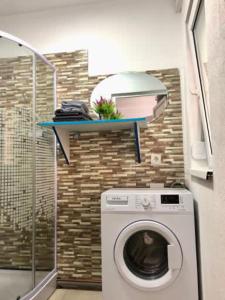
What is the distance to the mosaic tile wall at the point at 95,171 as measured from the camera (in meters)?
2.23

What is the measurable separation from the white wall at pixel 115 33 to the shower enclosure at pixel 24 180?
0.45 m

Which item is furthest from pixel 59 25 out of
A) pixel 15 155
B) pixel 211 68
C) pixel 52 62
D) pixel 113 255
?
pixel 113 255

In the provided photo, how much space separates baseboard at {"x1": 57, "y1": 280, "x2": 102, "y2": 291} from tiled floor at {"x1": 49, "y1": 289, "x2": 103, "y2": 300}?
42 mm

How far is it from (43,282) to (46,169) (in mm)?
971

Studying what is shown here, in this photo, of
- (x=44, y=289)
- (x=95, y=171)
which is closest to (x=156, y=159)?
(x=95, y=171)

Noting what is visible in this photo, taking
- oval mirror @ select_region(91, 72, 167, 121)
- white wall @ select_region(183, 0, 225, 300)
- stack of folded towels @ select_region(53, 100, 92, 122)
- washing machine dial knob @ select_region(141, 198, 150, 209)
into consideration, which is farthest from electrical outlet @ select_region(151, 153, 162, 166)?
white wall @ select_region(183, 0, 225, 300)

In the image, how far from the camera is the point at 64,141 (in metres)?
2.24

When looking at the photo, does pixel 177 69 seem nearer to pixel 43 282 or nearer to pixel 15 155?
pixel 15 155

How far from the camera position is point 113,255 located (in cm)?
167

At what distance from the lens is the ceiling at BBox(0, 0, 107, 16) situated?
94.8 inches

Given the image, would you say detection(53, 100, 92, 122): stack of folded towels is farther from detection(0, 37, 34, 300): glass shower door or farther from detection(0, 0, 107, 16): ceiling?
detection(0, 0, 107, 16): ceiling

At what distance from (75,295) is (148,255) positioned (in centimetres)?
85

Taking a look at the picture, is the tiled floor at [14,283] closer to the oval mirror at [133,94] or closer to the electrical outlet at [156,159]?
the electrical outlet at [156,159]

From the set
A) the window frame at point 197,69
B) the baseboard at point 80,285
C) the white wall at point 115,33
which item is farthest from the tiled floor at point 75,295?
the white wall at point 115,33
